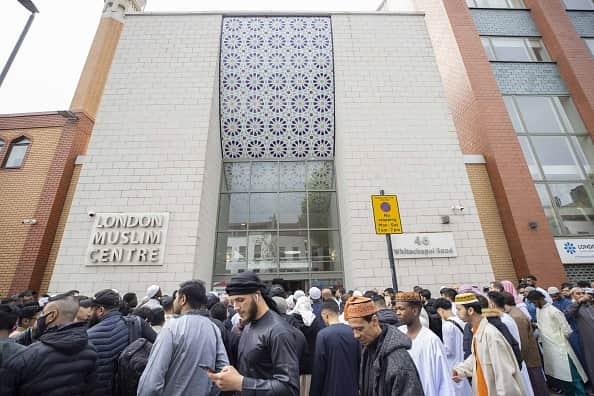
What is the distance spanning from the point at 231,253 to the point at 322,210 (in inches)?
158

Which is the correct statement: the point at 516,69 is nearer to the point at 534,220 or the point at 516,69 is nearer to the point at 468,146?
the point at 468,146

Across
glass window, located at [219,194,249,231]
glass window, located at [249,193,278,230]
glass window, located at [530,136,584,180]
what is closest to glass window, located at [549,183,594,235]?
glass window, located at [530,136,584,180]

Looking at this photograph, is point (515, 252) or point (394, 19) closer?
point (515, 252)

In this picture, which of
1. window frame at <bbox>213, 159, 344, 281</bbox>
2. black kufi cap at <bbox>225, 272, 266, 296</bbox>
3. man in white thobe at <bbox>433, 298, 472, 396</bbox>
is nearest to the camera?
black kufi cap at <bbox>225, 272, 266, 296</bbox>

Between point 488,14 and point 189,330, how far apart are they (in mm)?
17314

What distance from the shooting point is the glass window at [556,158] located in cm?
1047

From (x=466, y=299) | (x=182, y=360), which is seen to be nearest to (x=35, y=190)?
(x=182, y=360)

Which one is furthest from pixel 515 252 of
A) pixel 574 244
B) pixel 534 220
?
pixel 574 244

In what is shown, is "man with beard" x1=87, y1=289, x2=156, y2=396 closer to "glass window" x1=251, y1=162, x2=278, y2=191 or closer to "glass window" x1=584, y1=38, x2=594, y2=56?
"glass window" x1=251, y1=162, x2=278, y2=191

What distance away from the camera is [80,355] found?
6.67 feet

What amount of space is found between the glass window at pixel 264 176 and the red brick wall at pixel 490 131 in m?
8.08

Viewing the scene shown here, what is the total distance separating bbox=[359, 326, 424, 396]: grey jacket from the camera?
5.38ft

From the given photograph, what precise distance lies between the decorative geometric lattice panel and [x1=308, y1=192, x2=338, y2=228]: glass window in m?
2.00

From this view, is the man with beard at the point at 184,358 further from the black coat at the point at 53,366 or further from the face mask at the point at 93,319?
the face mask at the point at 93,319
